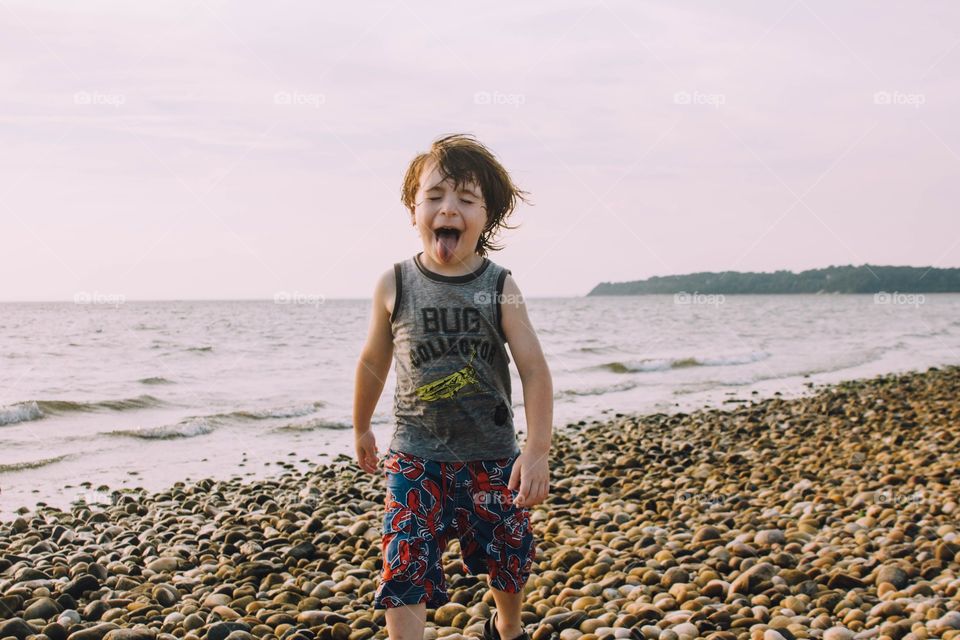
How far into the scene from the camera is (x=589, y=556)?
5.64m

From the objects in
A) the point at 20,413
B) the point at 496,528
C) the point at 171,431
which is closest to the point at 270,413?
the point at 171,431

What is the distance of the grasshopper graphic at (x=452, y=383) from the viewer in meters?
3.57

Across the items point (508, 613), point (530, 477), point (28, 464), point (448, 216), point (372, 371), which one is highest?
point (448, 216)

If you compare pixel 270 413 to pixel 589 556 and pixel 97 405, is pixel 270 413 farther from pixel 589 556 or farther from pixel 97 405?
pixel 589 556

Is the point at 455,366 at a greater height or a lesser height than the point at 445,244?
lesser

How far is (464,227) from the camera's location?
3.59 m

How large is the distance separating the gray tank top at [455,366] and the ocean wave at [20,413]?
39.6 ft

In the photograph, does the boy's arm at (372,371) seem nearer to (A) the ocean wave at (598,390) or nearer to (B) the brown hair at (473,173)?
(B) the brown hair at (473,173)

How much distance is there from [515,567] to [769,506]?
14.1ft

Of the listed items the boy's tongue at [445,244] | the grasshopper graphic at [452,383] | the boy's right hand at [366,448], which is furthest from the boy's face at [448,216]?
the boy's right hand at [366,448]

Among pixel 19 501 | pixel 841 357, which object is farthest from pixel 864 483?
pixel 841 357

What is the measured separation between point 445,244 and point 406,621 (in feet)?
5.16

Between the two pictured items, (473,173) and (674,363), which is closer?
(473,173)

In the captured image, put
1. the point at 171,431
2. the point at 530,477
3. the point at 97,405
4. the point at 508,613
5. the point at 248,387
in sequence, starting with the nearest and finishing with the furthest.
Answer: the point at 530,477 < the point at 508,613 < the point at 171,431 < the point at 97,405 < the point at 248,387
